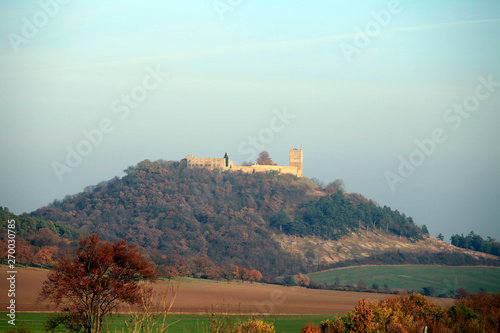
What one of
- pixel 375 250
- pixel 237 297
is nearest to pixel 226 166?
pixel 375 250

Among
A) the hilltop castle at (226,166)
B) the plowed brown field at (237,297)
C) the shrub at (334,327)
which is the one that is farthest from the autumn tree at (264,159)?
the shrub at (334,327)

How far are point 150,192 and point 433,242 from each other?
51.0m

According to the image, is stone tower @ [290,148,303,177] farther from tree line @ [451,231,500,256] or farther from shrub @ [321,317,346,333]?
→ shrub @ [321,317,346,333]

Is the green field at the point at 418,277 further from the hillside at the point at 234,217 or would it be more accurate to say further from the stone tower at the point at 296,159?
the stone tower at the point at 296,159

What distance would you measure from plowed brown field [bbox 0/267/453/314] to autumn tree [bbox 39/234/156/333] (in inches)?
561

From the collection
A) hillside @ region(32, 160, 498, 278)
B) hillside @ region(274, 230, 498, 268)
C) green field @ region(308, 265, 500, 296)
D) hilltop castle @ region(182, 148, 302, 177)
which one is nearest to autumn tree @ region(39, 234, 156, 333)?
green field @ region(308, 265, 500, 296)

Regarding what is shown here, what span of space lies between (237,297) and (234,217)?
4285 centimetres

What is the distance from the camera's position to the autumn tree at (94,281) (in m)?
20.9

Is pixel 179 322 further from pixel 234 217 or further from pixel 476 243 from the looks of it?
pixel 476 243

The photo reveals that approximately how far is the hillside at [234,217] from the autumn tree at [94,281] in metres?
55.2

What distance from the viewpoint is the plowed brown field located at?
42312mm

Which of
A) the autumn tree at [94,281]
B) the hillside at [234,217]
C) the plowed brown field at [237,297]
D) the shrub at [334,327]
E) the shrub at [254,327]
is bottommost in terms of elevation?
the plowed brown field at [237,297]

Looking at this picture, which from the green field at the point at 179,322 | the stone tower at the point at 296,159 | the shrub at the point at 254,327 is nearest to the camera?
the shrub at the point at 254,327

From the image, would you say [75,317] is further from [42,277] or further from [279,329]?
[42,277]
